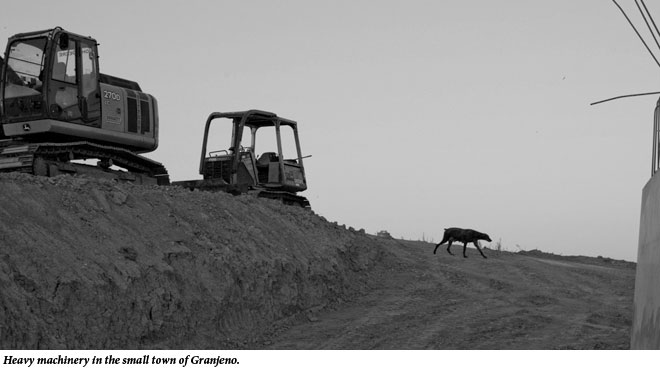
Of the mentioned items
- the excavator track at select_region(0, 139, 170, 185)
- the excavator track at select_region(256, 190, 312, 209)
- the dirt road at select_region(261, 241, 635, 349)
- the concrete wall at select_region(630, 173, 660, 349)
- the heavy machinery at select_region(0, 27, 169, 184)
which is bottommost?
the dirt road at select_region(261, 241, 635, 349)

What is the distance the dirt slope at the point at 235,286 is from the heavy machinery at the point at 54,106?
3796 millimetres

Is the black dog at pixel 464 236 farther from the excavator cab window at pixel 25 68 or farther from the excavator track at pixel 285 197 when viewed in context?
the excavator cab window at pixel 25 68

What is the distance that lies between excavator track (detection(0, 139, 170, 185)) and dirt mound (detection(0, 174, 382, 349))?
3616 millimetres

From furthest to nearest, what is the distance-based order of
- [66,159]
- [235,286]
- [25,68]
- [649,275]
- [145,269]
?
[66,159] → [25,68] → [235,286] → [145,269] → [649,275]

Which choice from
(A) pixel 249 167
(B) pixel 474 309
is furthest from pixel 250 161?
(B) pixel 474 309

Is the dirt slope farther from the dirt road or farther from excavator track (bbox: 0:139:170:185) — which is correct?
excavator track (bbox: 0:139:170:185)

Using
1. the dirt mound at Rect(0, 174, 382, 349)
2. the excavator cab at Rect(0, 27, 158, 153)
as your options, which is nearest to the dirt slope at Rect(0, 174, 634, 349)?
the dirt mound at Rect(0, 174, 382, 349)

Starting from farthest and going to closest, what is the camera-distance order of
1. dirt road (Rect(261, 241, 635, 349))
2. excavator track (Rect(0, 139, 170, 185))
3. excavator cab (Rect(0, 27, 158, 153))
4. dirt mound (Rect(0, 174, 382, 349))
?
excavator cab (Rect(0, 27, 158, 153)) → excavator track (Rect(0, 139, 170, 185)) → dirt road (Rect(261, 241, 635, 349)) → dirt mound (Rect(0, 174, 382, 349))

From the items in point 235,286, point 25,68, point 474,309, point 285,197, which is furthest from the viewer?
point 285,197

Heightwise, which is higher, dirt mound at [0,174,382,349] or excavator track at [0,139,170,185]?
excavator track at [0,139,170,185]

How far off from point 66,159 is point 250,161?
7.53m

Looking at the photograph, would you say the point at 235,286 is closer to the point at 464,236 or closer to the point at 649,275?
the point at 649,275

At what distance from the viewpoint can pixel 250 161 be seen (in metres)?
29.9

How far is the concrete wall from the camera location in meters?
11.7
